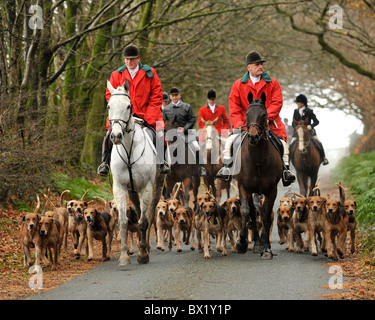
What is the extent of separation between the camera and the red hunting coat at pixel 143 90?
38.2ft

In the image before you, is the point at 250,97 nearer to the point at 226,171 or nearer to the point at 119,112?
the point at 226,171

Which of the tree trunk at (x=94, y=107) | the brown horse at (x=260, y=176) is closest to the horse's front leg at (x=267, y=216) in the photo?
the brown horse at (x=260, y=176)

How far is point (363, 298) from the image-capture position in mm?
7754

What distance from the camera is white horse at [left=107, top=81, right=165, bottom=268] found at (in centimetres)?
1048

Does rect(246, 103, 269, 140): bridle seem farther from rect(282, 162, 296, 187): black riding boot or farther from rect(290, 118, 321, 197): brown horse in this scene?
rect(290, 118, 321, 197): brown horse

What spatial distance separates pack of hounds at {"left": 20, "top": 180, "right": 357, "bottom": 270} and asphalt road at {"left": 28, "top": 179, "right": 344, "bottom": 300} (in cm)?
43

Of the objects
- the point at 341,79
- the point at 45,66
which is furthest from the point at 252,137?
the point at 341,79

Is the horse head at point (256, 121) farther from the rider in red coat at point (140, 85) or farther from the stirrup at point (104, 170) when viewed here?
the stirrup at point (104, 170)

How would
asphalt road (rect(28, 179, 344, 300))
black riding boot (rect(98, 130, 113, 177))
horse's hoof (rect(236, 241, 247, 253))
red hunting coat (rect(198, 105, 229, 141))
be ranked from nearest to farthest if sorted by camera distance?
asphalt road (rect(28, 179, 344, 300)) → black riding boot (rect(98, 130, 113, 177)) → horse's hoof (rect(236, 241, 247, 253)) → red hunting coat (rect(198, 105, 229, 141))

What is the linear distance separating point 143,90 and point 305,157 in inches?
282
